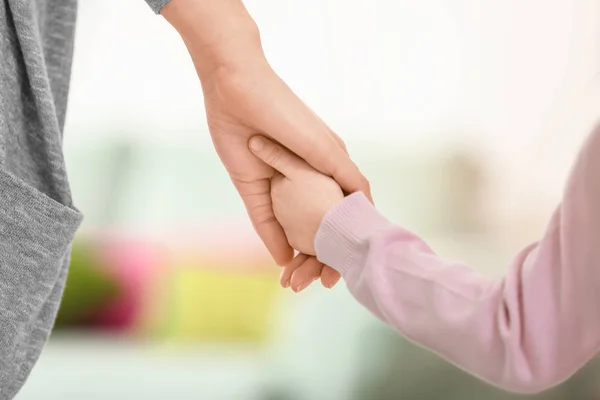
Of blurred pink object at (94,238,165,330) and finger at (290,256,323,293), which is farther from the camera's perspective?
blurred pink object at (94,238,165,330)

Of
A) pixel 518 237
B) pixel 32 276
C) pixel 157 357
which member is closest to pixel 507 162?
pixel 518 237

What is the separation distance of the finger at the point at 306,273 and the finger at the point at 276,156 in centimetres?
10

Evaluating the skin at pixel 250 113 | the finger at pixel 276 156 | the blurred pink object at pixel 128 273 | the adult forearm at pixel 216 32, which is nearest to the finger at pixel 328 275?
the skin at pixel 250 113

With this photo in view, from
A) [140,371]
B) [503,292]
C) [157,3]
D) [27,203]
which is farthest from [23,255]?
[140,371]

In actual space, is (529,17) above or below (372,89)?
below

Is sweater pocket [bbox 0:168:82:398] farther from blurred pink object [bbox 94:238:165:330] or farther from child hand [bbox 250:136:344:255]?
blurred pink object [bbox 94:238:165:330]

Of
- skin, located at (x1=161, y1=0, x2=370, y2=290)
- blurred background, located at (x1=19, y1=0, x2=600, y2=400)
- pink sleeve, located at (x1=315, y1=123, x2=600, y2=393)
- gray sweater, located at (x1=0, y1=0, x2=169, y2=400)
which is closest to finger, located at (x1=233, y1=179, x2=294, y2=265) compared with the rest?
skin, located at (x1=161, y1=0, x2=370, y2=290)

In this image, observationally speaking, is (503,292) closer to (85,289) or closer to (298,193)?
(298,193)

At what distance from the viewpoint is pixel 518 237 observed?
5.80 feet

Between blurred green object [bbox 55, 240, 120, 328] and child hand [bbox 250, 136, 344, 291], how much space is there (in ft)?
3.52

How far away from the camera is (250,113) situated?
0.72 m

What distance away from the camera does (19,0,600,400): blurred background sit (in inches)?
66.1

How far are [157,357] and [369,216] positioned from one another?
3.86 feet

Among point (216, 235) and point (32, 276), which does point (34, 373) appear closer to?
point (216, 235)
